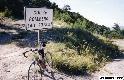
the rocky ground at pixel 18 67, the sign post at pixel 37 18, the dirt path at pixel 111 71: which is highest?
the sign post at pixel 37 18

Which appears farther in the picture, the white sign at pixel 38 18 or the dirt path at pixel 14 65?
the dirt path at pixel 14 65

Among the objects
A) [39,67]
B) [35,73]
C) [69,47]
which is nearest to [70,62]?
[39,67]

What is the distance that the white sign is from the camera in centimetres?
1081

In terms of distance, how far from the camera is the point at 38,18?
11.0 meters

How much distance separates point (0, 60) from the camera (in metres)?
13.4

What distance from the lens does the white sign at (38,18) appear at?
426 inches

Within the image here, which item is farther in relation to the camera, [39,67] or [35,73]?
[39,67]

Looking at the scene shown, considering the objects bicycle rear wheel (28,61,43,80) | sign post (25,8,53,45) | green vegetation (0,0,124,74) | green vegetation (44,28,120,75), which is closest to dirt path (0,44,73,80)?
bicycle rear wheel (28,61,43,80)

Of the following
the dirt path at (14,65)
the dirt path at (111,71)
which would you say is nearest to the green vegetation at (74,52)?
the dirt path at (111,71)

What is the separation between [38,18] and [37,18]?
0.04m

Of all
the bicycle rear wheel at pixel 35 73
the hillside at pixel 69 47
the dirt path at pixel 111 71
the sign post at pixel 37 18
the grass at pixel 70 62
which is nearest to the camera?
the sign post at pixel 37 18

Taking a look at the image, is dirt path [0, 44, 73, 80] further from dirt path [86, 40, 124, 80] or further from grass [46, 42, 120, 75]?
dirt path [86, 40, 124, 80]

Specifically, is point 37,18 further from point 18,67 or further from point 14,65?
point 14,65

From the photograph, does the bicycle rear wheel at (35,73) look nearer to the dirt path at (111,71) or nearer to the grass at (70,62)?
the grass at (70,62)
